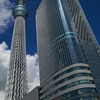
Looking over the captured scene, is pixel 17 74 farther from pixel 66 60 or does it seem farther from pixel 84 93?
pixel 84 93

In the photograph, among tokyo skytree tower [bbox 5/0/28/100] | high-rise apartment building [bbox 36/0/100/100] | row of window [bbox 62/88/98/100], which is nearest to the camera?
row of window [bbox 62/88/98/100]

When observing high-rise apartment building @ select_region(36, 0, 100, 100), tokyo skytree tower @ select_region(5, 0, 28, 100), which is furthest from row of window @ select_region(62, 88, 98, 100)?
tokyo skytree tower @ select_region(5, 0, 28, 100)

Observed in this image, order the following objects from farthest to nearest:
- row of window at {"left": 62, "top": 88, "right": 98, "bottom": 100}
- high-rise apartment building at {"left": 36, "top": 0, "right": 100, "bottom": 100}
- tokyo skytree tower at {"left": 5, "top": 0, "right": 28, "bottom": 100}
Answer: tokyo skytree tower at {"left": 5, "top": 0, "right": 28, "bottom": 100} → high-rise apartment building at {"left": 36, "top": 0, "right": 100, "bottom": 100} → row of window at {"left": 62, "top": 88, "right": 98, "bottom": 100}

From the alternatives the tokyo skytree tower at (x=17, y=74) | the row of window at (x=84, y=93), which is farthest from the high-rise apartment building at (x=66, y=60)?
the tokyo skytree tower at (x=17, y=74)

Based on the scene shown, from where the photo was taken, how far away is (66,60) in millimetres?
83312

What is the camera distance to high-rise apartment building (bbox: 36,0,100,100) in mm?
70000

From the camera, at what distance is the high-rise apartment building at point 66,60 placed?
70.0 meters

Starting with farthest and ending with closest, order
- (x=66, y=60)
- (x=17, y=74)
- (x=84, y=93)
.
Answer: (x=17, y=74) → (x=66, y=60) → (x=84, y=93)

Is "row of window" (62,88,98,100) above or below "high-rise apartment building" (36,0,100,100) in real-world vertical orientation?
below

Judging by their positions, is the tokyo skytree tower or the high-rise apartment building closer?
the high-rise apartment building

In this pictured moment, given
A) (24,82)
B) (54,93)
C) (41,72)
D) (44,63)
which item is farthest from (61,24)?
(24,82)

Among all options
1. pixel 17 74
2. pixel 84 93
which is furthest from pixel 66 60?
pixel 17 74

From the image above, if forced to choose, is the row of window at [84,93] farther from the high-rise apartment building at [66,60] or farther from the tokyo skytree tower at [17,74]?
the tokyo skytree tower at [17,74]

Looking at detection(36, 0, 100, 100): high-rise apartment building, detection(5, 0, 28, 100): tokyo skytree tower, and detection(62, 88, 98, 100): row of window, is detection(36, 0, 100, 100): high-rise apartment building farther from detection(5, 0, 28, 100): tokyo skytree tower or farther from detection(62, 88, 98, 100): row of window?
detection(5, 0, 28, 100): tokyo skytree tower
